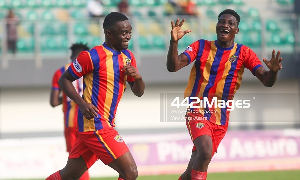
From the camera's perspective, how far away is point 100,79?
6.90m

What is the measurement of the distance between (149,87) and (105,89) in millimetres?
10751

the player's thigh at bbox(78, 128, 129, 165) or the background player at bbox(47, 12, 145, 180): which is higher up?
the background player at bbox(47, 12, 145, 180)

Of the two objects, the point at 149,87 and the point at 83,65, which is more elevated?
the point at 83,65

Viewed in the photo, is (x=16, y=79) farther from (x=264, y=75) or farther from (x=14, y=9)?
(x=264, y=75)

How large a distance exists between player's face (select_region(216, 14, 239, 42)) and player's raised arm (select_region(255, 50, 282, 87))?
0.51 metres

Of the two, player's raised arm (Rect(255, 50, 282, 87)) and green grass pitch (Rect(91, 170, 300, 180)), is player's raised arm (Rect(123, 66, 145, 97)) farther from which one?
green grass pitch (Rect(91, 170, 300, 180))

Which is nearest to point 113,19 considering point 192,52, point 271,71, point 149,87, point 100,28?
point 192,52

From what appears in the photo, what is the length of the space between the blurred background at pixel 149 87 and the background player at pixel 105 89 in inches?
237

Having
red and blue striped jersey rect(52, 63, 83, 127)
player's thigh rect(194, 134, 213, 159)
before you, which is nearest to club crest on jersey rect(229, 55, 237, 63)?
player's thigh rect(194, 134, 213, 159)

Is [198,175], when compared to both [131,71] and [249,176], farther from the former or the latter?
[249,176]

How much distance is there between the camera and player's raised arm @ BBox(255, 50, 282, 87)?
23.8 feet

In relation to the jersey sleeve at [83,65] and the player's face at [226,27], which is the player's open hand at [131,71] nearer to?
the jersey sleeve at [83,65]

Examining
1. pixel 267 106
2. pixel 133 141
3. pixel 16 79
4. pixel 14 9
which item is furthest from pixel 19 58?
pixel 267 106

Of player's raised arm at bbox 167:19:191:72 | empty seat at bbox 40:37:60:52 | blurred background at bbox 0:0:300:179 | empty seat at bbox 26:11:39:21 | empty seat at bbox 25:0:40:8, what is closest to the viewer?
player's raised arm at bbox 167:19:191:72
